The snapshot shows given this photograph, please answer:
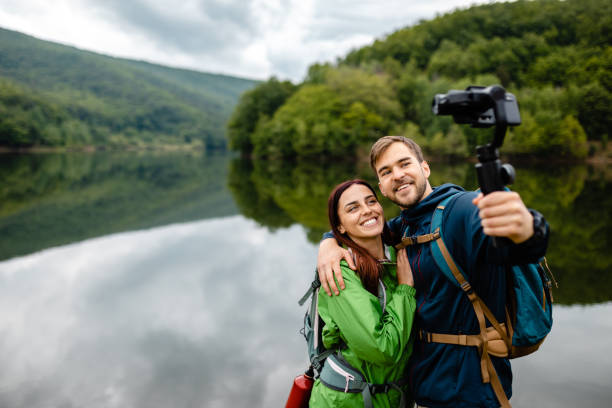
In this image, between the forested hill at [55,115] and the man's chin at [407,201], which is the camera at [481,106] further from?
the forested hill at [55,115]

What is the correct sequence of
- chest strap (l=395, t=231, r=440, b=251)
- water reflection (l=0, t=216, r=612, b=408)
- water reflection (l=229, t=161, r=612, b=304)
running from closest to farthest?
1. chest strap (l=395, t=231, r=440, b=251)
2. water reflection (l=0, t=216, r=612, b=408)
3. water reflection (l=229, t=161, r=612, b=304)

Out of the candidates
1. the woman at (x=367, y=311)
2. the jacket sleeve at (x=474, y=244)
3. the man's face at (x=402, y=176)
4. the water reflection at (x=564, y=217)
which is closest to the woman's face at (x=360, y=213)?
the woman at (x=367, y=311)

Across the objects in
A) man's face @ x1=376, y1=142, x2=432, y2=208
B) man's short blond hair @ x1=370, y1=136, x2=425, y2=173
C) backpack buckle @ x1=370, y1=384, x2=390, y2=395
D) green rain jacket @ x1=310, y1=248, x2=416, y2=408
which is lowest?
backpack buckle @ x1=370, y1=384, x2=390, y2=395

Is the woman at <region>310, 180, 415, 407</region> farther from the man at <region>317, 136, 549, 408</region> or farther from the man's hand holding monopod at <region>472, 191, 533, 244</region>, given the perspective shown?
the man's hand holding monopod at <region>472, 191, 533, 244</region>

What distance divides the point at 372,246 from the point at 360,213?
13.3 inches

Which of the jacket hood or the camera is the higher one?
the camera

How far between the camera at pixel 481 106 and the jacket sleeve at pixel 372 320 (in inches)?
53.2

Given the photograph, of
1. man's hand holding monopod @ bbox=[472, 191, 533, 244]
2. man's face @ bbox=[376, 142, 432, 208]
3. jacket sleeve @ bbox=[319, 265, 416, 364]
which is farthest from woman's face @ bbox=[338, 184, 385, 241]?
man's hand holding monopod @ bbox=[472, 191, 533, 244]

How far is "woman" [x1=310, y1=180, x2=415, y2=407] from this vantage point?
2.34 m

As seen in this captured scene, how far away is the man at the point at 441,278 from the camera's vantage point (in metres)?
2.12

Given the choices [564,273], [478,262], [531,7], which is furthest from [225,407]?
[531,7]

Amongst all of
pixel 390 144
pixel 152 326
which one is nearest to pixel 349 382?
pixel 390 144

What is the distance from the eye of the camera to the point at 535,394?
15.8ft

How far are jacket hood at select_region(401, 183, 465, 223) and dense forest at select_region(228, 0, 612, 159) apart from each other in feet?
187
